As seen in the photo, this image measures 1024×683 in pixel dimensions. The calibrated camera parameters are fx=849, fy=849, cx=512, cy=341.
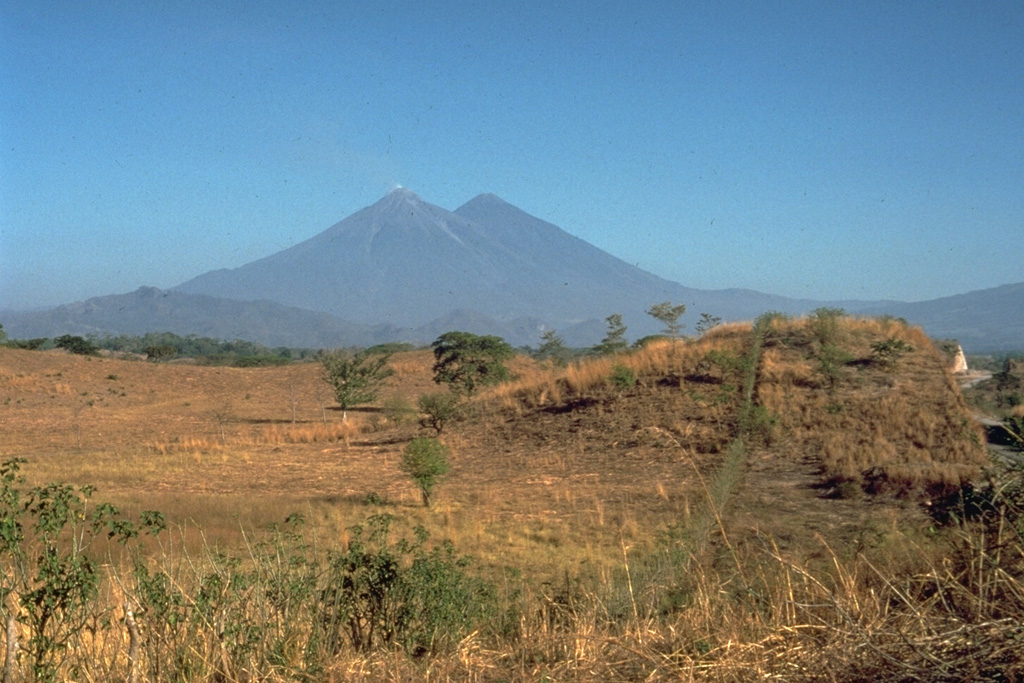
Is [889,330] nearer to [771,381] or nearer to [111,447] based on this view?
[771,381]

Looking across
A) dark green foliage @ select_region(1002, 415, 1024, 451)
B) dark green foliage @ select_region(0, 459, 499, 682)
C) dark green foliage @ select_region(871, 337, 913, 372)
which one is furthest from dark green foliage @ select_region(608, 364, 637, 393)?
dark green foliage @ select_region(0, 459, 499, 682)

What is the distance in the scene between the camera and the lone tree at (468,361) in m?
24.9

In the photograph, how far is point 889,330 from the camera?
23.4 meters

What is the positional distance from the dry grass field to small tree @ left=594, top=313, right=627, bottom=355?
681 centimetres

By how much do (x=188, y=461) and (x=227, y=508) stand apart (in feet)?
21.4

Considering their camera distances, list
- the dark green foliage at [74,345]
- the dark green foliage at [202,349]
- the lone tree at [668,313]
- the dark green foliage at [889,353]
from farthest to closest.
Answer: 1. the dark green foliage at [202,349]
2. the dark green foliage at [74,345]
3. the lone tree at [668,313]
4. the dark green foliage at [889,353]

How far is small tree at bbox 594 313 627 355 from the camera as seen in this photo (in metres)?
32.4

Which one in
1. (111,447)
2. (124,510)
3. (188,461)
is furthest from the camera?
(111,447)

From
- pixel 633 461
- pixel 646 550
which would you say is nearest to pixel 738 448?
pixel 633 461

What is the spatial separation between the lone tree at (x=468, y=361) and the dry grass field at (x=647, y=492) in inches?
31.3

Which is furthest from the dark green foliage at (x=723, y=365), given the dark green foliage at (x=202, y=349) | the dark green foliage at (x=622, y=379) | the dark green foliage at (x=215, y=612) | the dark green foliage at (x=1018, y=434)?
the dark green foliage at (x=202, y=349)

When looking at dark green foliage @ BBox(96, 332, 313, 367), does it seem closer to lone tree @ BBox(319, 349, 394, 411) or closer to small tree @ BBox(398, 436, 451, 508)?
lone tree @ BBox(319, 349, 394, 411)

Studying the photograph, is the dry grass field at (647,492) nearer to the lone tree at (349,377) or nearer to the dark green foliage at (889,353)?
the dark green foliage at (889,353)

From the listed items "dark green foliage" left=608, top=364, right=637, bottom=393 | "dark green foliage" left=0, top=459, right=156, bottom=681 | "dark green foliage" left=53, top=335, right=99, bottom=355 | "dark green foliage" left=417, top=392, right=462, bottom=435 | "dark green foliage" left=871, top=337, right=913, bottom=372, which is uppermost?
"dark green foliage" left=53, top=335, right=99, bottom=355
